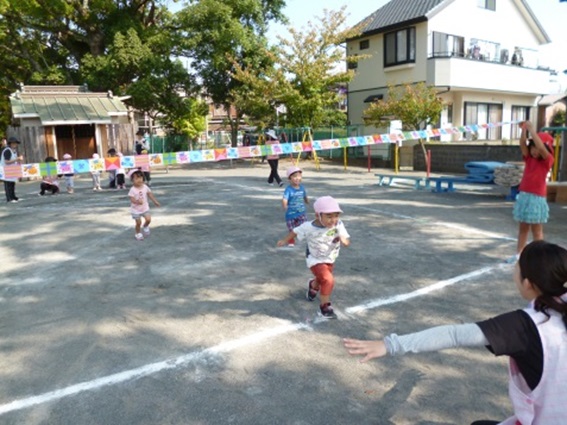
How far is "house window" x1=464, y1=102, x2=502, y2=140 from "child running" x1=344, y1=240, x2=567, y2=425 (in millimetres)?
26888

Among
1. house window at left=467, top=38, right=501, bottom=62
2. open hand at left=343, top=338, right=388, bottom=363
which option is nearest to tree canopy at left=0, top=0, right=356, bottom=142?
house window at left=467, top=38, right=501, bottom=62

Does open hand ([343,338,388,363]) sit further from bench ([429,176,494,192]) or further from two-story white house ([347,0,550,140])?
two-story white house ([347,0,550,140])

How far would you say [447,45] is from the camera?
25.2 meters

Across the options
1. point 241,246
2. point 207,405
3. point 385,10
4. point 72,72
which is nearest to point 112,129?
point 72,72

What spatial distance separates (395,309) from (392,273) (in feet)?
4.14

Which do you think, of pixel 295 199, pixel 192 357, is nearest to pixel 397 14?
pixel 295 199

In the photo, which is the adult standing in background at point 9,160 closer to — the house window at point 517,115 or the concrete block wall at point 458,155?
the concrete block wall at point 458,155

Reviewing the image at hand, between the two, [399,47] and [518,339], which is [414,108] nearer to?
[399,47]

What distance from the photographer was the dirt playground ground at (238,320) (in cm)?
331

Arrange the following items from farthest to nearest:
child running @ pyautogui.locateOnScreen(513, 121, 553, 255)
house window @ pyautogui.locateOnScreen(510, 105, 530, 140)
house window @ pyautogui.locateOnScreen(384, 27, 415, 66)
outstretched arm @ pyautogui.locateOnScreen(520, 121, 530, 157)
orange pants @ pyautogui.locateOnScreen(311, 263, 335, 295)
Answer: house window @ pyautogui.locateOnScreen(510, 105, 530, 140) → house window @ pyautogui.locateOnScreen(384, 27, 415, 66) → outstretched arm @ pyautogui.locateOnScreen(520, 121, 530, 157) → child running @ pyautogui.locateOnScreen(513, 121, 553, 255) → orange pants @ pyautogui.locateOnScreen(311, 263, 335, 295)

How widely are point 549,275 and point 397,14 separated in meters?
27.3

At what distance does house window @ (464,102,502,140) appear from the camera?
26938 mm

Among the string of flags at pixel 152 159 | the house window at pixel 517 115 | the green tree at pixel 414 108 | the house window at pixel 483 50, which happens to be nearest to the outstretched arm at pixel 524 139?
the string of flags at pixel 152 159

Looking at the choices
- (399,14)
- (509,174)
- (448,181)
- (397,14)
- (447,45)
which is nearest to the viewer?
(509,174)
